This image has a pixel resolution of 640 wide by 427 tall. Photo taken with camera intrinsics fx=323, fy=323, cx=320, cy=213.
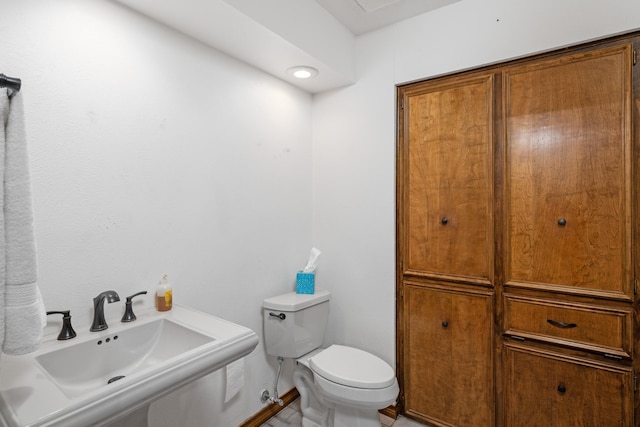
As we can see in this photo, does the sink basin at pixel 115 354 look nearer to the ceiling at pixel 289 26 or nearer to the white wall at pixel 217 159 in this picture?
the white wall at pixel 217 159

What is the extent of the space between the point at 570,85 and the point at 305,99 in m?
1.55

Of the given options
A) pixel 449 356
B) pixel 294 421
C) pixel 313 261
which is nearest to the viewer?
pixel 449 356

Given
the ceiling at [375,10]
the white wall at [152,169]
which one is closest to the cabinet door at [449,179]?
the ceiling at [375,10]

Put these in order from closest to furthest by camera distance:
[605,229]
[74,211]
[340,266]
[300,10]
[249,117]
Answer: [74,211] → [605,229] → [300,10] → [249,117] → [340,266]

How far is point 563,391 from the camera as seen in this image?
157 centimetres

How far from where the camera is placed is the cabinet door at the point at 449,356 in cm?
178

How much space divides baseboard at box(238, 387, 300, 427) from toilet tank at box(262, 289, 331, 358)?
1.20 feet

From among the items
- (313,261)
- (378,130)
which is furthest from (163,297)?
(378,130)

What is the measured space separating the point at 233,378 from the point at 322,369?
0.47 m

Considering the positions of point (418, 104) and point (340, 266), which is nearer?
point (418, 104)

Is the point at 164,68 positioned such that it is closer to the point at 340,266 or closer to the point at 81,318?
the point at 81,318

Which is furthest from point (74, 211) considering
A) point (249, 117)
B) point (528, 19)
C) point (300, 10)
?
point (528, 19)

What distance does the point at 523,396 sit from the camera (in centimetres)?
167

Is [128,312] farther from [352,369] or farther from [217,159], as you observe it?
[352,369]
